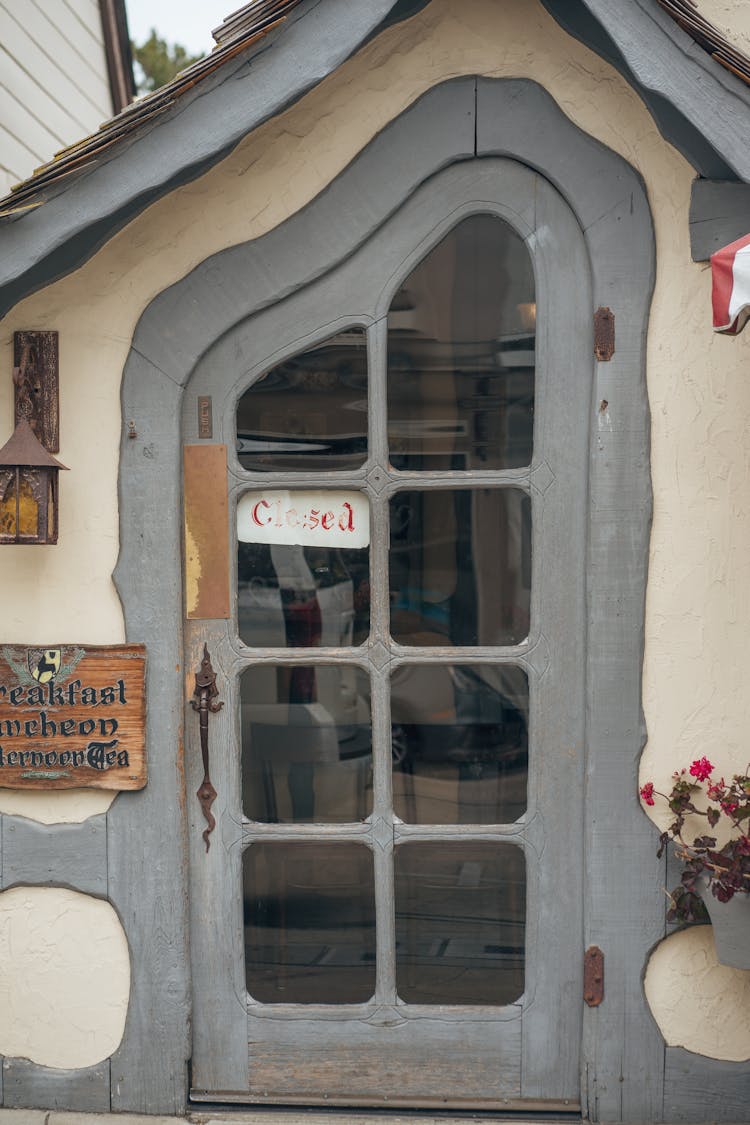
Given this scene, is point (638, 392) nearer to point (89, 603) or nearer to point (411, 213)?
point (411, 213)

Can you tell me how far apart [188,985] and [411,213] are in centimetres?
239

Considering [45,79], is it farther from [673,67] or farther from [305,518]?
[673,67]

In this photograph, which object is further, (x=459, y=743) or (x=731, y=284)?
(x=459, y=743)

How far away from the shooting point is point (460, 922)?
3221mm

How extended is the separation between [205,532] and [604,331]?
1.30 meters

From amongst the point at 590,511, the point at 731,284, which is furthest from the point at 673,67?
the point at 590,511

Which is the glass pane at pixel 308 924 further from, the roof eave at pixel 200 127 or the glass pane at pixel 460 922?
the roof eave at pixel 200 127

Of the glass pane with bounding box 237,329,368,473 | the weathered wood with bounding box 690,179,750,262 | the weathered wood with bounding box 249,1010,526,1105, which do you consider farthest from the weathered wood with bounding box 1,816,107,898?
the weathered wood with bounding box 690,179,750,262

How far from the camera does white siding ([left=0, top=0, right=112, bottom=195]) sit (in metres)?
4.26

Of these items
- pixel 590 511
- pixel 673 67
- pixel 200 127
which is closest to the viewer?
pixel 673 67

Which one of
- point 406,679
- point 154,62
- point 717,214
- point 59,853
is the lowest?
point 59,853

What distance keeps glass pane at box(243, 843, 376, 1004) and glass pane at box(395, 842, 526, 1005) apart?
116 mm

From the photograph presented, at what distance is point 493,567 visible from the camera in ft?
10.3

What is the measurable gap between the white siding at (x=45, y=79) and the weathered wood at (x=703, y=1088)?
391 cm
